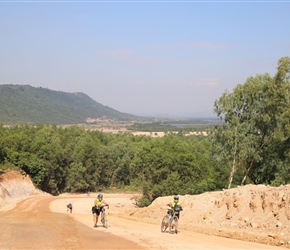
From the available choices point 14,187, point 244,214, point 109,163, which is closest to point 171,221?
point 244,214

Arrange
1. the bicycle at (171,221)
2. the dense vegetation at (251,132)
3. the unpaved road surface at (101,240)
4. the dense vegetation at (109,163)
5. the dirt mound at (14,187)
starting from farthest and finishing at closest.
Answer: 1. the dirt mound at (14,187)
2. the dense vegetation at (109,163)
3. the dense vegetation at (251,132)
4. the bicycle at (171,221)
5. the unpaved road surface at (101,240)

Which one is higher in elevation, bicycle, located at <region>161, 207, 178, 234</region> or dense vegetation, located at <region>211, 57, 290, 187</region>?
dense vegetation, located at <region>211, 57, 290, 187</region>

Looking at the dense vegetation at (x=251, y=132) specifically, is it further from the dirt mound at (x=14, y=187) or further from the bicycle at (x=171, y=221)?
the dirt mound at (x=14, y=187)

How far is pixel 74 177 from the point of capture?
320 feet

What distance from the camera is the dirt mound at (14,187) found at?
6272cm

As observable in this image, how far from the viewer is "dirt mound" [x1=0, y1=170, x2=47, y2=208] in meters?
62.7

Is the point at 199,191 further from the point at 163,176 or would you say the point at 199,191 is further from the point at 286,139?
the point at 286,139

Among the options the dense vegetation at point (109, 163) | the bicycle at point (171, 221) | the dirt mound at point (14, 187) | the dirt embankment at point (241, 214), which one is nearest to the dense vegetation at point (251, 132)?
the dense vegetation at point (109, 163)

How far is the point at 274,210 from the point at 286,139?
60.1ft

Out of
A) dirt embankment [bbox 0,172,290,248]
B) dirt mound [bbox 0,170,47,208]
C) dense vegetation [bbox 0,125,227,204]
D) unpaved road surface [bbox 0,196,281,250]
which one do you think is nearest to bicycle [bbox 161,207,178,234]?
unpaved road surface [bbox 0,196,281,250]

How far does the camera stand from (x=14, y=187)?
229ft

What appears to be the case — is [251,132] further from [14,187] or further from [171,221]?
[14,187]

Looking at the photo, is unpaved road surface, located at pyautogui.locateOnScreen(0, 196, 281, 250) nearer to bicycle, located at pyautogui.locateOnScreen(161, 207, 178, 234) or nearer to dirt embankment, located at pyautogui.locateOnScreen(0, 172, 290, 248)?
bicycle, located at pyautogui.locateOnScreen(161, 207, 178, 234)

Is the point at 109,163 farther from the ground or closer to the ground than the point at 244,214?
closer to the ground
